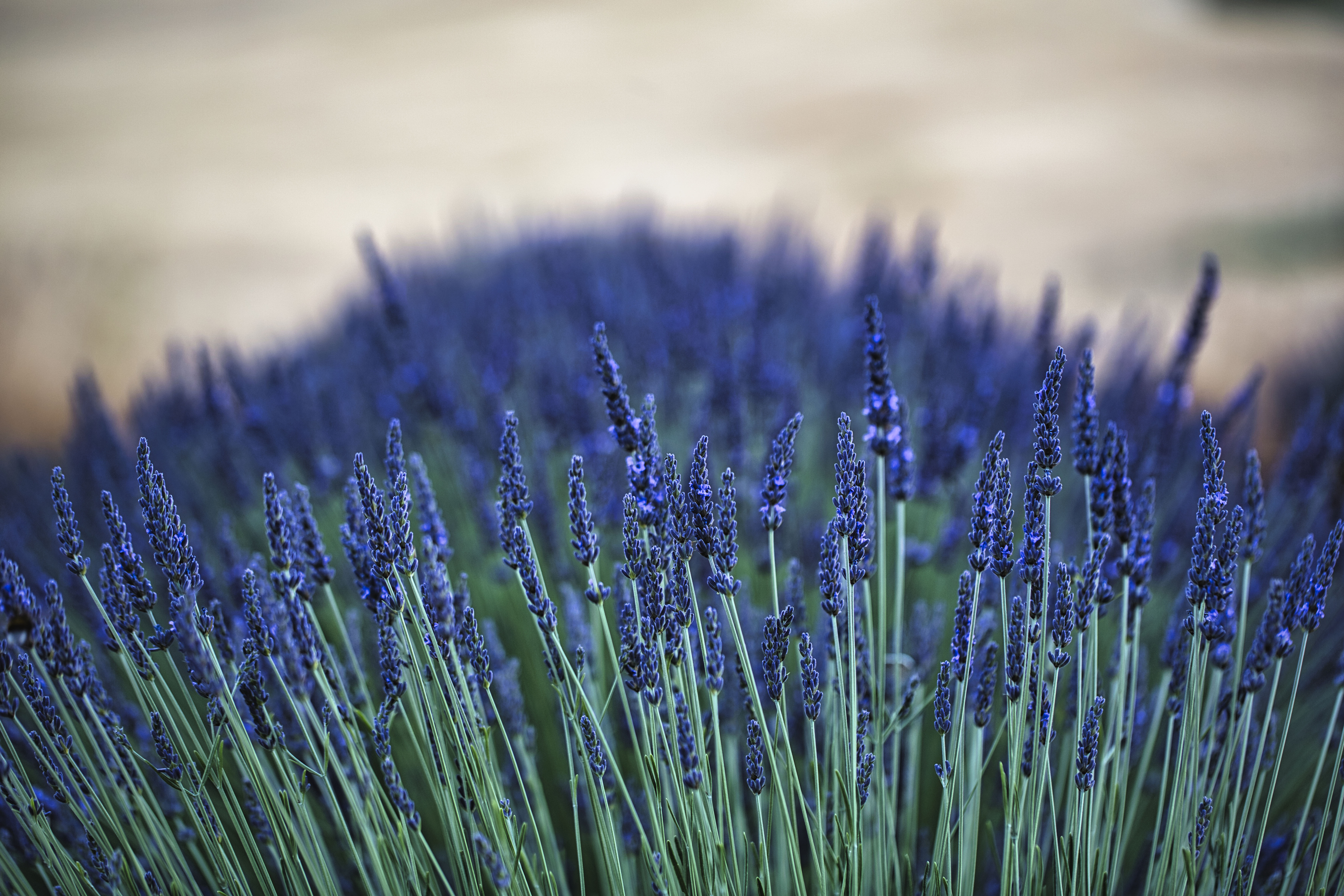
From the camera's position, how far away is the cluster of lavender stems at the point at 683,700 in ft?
2.14

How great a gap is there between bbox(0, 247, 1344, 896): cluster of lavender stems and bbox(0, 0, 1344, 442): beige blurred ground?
222 centimetres

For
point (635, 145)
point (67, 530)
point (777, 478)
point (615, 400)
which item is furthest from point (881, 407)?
point (635, 145)

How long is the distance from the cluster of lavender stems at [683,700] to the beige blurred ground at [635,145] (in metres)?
2.22

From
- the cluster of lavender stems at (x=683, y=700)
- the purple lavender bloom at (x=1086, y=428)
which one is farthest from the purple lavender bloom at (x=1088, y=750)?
the purple lavender bloom at (x=1086, y=428)

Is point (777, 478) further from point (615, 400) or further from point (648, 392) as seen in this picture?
point (648, 392)

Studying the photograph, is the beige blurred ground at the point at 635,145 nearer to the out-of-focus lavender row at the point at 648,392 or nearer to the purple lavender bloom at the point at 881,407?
the out-of-focus lavender row at the point at 648,392

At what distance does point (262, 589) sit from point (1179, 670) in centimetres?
95

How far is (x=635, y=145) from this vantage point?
3.83 metres

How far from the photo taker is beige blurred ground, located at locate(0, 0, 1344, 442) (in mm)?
2818

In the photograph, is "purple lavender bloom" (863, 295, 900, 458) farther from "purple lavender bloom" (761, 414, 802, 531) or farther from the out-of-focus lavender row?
the out-of-focus lavender row

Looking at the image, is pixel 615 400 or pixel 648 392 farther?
pixel 648 392

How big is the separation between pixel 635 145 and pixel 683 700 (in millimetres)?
3619

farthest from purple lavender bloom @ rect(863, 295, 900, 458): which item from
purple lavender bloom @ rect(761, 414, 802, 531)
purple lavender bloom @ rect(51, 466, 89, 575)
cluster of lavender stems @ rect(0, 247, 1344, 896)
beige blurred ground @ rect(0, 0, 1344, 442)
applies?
beige blurred ground @ rect(0, 0, 1344, 442)

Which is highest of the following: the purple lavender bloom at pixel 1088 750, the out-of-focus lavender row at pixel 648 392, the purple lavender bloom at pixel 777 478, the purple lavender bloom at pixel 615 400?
the purple lavender bloom at pixel 615 400
